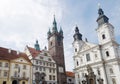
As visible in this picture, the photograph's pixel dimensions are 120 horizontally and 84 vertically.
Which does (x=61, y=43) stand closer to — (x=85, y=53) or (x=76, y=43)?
(x=76, y=43)

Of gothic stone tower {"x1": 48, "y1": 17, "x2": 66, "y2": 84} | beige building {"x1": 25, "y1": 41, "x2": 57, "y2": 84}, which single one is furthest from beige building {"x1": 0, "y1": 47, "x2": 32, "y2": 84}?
gothic stone tower {"x1": 48, "y1": 17, "x2": 66, "y2": 84}

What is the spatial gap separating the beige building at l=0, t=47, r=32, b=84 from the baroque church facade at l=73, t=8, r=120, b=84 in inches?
676

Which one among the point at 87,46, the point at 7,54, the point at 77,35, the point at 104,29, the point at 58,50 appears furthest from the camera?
the point at 58,50

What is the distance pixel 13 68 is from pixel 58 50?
21.1 metres

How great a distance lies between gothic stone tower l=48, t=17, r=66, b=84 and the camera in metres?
52.3

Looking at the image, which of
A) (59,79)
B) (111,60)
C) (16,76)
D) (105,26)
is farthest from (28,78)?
(105,26)

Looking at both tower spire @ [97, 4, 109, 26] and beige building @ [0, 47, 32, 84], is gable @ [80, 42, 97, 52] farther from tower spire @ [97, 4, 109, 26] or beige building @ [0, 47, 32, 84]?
beige building @ [0, 47, 32, 84]

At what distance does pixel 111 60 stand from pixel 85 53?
1094 cm

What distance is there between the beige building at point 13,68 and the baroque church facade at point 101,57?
17.2 meters

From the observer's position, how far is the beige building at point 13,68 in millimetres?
38081

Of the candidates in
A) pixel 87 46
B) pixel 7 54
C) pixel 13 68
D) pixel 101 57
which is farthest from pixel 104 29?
pixel 7 54

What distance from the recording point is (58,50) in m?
56.6

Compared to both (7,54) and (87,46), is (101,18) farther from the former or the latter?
(7,54)

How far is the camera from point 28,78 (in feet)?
137
